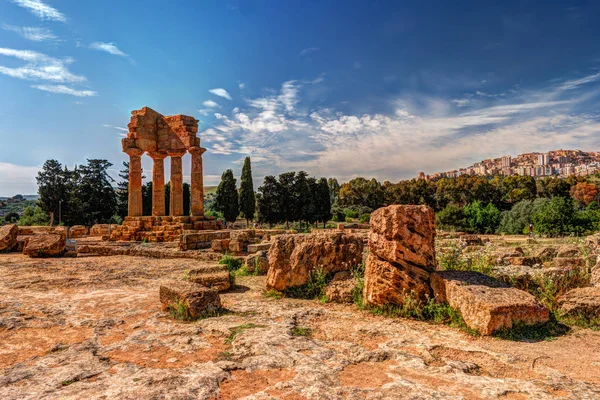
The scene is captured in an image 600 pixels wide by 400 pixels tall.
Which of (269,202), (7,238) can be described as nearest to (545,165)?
(269,202)

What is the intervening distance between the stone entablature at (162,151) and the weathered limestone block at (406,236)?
1453 centimetres

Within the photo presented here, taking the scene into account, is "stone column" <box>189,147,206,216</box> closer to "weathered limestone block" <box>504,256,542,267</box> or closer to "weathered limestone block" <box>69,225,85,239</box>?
"weathered limestone block" <box>69,225,85,239</box>

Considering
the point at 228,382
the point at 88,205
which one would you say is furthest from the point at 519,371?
the point at 88,205

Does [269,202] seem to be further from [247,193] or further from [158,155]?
[158,155]

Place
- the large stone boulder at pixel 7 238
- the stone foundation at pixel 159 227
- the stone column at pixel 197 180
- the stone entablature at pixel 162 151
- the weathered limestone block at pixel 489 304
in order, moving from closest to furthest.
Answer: the weathered limestone block at pixel 489 304
the large stone boulder at pixel 7 238
the stone foundation at pixel 159 227
the stone entablature at pixel 162 151
the stone column at pixel 197 180

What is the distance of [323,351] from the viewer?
362 centimetres

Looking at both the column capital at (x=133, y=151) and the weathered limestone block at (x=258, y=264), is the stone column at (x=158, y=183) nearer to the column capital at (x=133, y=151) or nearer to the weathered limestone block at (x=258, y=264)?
Answer: the column capital at (x=133, y=151)

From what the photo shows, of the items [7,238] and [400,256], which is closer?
[400,256]

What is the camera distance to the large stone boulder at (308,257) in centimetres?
632

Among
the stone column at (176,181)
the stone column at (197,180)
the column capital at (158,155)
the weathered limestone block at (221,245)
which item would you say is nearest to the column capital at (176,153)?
the stone column at (176,181)

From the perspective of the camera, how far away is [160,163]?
765 inches

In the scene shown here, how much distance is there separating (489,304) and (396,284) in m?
1.22

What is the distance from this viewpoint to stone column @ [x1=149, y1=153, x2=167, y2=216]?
19.1 m

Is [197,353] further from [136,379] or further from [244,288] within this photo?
[244,288]
